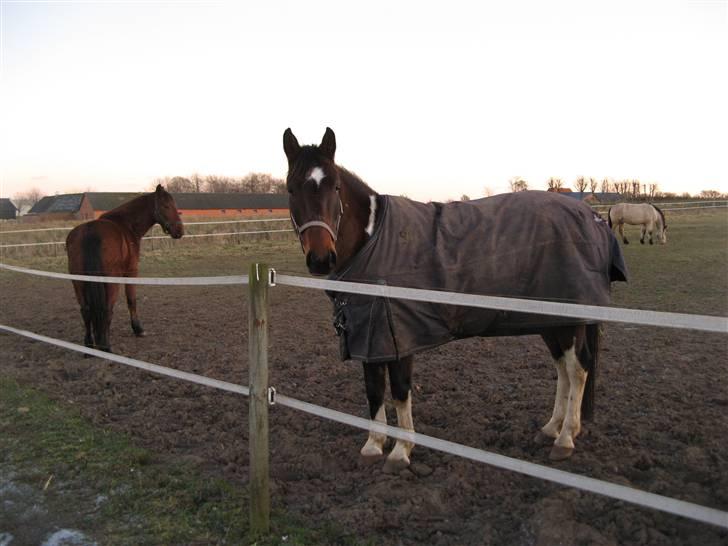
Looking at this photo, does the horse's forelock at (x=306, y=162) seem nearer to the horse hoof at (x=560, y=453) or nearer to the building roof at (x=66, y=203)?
the horse hoof at (x=560, y=453)

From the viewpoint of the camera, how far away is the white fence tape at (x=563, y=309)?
1.58 m

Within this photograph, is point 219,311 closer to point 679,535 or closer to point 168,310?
point 168,310

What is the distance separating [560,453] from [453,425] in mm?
806

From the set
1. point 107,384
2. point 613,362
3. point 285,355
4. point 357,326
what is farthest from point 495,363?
point 107,384

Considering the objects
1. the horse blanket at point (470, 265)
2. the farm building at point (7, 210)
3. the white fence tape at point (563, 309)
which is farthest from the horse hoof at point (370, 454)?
the farm building at point (7, 210)

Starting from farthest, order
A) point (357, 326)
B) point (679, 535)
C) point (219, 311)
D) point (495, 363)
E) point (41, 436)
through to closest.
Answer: point (219, 311) → point (495, 363) → point (41, 436) → point (357, 326) → point (679, 535)

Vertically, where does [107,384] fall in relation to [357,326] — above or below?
below

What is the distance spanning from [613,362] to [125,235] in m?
6.08

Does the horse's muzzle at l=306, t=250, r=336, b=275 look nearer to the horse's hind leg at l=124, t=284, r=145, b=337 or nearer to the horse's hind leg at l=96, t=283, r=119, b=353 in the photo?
the horse's hind leg at l=96, t=283, r=119, b=353

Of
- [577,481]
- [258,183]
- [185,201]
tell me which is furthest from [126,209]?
[258,183]

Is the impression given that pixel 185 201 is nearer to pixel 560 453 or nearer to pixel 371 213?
pixel 371 213

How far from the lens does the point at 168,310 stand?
8.94 meters

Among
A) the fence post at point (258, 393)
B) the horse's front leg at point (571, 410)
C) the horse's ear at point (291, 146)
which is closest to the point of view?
the fence post at point (258, 393)

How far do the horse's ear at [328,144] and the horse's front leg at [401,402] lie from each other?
4.47ft
